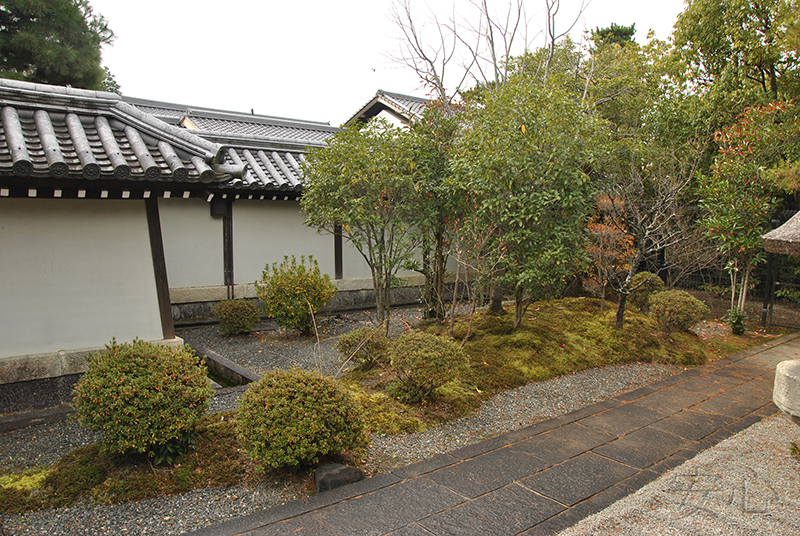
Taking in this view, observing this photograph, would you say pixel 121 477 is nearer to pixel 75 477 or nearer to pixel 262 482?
pixel 75 477

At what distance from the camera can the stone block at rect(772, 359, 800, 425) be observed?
376 centimetres

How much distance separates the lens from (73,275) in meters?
5.93

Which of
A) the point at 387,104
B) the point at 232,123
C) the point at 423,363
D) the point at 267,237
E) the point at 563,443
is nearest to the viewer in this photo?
the point at 563,443

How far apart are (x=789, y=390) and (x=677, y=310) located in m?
5.36

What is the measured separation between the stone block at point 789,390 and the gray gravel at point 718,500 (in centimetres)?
72

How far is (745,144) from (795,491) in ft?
26.2

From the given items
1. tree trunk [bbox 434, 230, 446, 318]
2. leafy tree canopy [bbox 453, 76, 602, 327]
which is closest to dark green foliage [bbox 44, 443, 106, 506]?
leafy tree canopy [bbox 453, 76, 602, 327]

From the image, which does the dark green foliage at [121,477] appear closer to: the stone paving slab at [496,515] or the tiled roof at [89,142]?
the stone paving slab at [496,515]

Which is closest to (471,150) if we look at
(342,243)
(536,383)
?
(536,383)

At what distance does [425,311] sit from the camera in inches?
398

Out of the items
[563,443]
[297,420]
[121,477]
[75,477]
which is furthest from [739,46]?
[75,477]

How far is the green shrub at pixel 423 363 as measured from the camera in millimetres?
5453

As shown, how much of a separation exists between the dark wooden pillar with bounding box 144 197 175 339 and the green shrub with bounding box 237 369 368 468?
109 inches

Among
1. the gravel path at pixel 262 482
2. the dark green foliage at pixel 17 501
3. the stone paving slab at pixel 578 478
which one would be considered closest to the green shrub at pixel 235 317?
the gravel path at pixel 262 482
